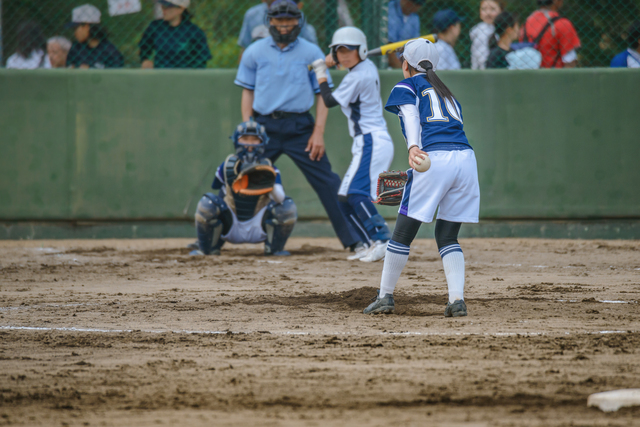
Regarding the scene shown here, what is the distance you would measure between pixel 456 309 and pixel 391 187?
0.93 metres

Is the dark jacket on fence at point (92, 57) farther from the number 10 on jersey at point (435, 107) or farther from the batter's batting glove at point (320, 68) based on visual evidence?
the number 10 on jersey at point (435, 107)

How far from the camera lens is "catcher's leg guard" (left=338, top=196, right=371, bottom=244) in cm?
757

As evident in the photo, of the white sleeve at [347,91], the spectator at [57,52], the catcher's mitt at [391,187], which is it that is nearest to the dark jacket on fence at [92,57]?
the spectator at [57,52]

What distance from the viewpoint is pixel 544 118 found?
9484 mm

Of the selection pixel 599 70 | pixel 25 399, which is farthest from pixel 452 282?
pixel 599 70

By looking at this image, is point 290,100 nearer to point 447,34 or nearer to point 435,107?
point 447,34

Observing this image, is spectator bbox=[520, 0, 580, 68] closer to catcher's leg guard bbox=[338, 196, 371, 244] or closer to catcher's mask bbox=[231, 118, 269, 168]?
catcher's leg guard bbox=[338, 196, 371, 244]

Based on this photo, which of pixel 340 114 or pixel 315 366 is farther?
pixel 340 114

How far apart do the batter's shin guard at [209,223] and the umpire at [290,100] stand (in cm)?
79

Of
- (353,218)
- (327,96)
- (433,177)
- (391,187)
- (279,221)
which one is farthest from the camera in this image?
(279,221)

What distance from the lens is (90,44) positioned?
9.52 metres

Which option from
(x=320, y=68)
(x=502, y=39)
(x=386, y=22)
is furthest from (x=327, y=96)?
(x=502, y=39)

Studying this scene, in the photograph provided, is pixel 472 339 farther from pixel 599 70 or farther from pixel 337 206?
pixel 599 70

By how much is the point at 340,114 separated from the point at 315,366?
627 cm
